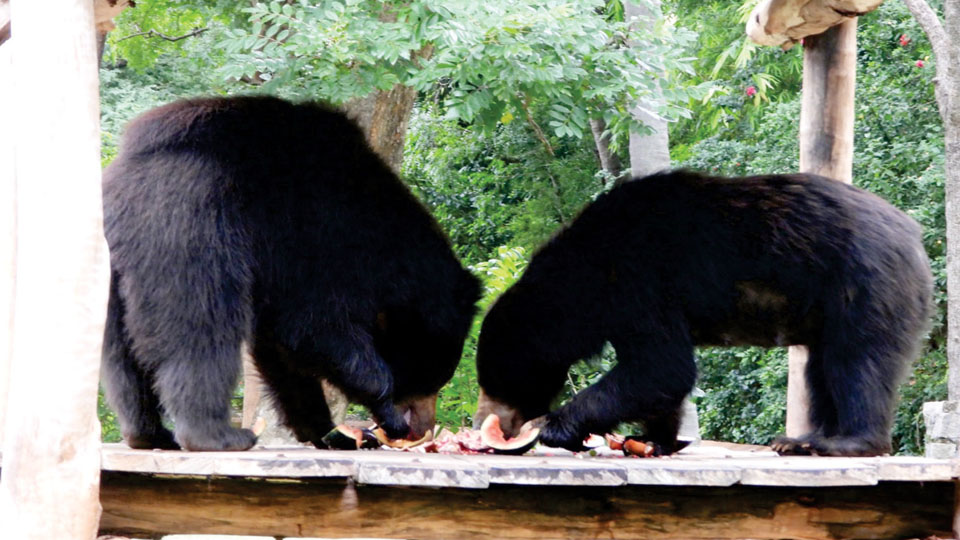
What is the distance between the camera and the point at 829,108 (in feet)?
18.6

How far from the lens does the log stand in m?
5.29

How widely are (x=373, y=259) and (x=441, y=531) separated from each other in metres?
1.37

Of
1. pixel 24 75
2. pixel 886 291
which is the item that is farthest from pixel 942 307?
pixel 24 75

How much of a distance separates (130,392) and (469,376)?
16.9 ft

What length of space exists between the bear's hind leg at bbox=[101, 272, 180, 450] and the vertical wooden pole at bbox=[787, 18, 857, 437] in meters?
3.15

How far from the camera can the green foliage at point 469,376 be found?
29.2 feet

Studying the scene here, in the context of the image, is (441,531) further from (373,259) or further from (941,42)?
(941,42)

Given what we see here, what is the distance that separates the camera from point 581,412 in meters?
4.69

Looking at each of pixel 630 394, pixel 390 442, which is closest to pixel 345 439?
pixel 390 442

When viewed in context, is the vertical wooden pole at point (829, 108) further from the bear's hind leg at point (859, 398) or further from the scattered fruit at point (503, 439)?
the scattered fruit at point (503, 439)

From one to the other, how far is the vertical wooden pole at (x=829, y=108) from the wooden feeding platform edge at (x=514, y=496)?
178 cm

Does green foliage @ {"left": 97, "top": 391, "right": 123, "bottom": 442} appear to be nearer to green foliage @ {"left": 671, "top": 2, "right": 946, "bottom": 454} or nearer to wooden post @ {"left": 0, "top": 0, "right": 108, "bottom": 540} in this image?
green foliage @ {"left": 671, "top": 2, "right": 946, "bottom": 454}

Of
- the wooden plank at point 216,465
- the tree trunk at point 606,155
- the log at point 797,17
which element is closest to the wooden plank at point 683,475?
the wooden plank at point 216,465

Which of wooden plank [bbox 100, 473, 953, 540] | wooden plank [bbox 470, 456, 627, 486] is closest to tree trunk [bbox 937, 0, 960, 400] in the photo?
wooden plank [bbox 100, 473, 953, 540]
